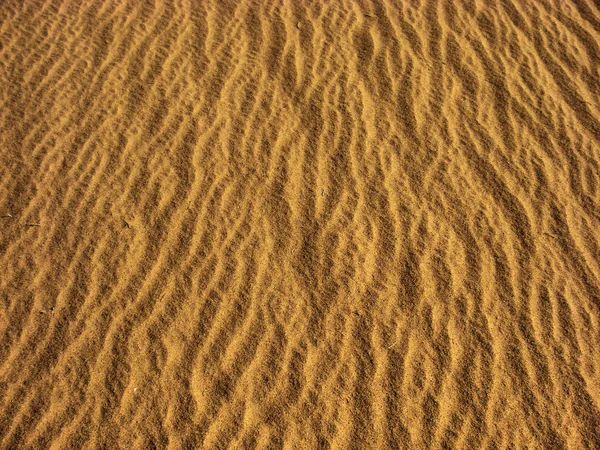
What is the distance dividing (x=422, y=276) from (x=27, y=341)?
250 centimetres

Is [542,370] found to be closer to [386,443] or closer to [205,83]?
[386,443]

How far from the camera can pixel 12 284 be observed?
373 centimetres

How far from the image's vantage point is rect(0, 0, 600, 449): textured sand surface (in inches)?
126

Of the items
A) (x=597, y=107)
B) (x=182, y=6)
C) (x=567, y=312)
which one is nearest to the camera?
(x=567, y=312)

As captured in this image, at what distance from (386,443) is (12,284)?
2565mm

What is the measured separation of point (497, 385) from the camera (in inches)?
128

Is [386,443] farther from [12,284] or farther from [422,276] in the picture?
[12,284]

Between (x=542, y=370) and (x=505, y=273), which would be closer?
(x=542, y=370)

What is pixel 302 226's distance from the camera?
158 inches

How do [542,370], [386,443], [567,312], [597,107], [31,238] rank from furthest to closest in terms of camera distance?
[597,107] → [31,238] → [567,312] → [542,370] → [386,443]

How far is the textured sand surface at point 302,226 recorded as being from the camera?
3.20m

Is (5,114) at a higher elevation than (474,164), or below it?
below

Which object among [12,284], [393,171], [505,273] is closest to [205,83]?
[393,171]

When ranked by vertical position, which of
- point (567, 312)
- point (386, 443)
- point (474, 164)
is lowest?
point (386, 443)
